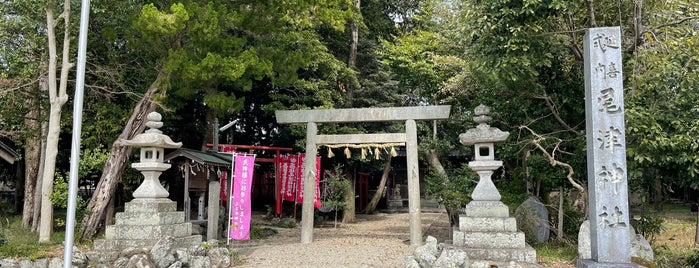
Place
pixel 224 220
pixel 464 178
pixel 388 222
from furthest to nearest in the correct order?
pixel 388 222, pixel 224 220, pixel 464 178

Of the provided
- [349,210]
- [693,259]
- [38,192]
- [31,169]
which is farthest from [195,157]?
[693,259]

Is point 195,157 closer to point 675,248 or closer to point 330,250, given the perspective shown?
point 330,250

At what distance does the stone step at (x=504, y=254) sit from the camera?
830 cm

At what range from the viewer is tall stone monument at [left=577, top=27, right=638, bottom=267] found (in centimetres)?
632

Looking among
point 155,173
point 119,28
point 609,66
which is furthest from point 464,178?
point 119,28

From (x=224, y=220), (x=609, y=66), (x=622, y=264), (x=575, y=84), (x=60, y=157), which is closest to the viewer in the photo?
(x=622, y=264)

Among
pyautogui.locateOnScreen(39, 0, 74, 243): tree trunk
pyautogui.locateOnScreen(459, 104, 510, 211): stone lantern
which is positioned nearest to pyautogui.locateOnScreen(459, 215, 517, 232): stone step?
pyautogui.locateOnScreen(459, 104, 510, 211): stone lantern

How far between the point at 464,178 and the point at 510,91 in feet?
10.3

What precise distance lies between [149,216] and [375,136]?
565 cm

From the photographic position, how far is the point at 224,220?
549 inches

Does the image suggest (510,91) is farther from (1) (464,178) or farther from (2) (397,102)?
(2) (397,102)

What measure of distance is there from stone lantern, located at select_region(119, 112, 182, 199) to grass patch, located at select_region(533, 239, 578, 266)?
294 inches

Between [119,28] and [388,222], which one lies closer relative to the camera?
[119,28]

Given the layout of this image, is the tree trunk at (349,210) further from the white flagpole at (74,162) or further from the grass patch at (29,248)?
the white flagpole at (74,162)
